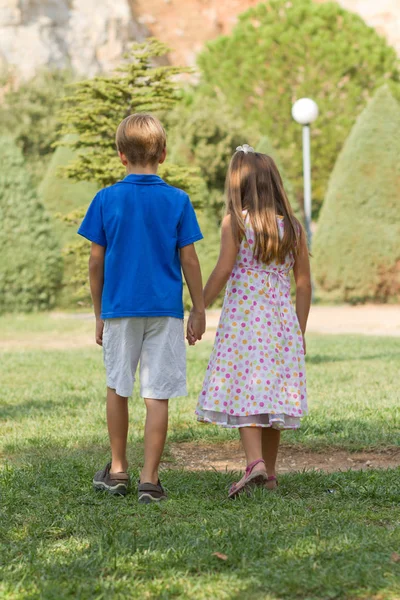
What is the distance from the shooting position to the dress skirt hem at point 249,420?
381 cm

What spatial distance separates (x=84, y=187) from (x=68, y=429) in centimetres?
1226

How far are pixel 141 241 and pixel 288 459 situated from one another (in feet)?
5.65

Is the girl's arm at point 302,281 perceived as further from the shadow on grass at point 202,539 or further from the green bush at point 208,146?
the green bush at point 208,146

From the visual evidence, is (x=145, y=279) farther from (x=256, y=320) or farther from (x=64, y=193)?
(x=64, y=193)

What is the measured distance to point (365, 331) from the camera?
12438mm

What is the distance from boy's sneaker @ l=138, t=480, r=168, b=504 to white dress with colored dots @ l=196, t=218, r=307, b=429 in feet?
1.23

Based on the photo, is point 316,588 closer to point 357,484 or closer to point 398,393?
point 357,484

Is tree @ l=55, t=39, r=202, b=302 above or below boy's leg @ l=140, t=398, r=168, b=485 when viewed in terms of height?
above

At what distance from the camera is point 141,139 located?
12.1 ft

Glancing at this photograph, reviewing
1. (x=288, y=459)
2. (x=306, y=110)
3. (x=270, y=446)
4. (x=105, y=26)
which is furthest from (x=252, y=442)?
(x=105, y=26)

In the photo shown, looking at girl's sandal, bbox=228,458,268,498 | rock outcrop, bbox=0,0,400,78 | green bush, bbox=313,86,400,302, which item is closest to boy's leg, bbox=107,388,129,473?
girl's sandal, bbox=228,458,268,498

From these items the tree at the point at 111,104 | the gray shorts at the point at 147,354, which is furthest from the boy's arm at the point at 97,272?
the tree at the point at 111,104

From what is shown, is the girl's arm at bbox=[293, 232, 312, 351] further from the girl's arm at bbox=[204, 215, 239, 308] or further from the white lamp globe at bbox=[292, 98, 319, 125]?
the white lamp globe at bbox=[292, 98, 319, 125]

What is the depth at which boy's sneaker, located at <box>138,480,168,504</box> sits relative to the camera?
360cm
